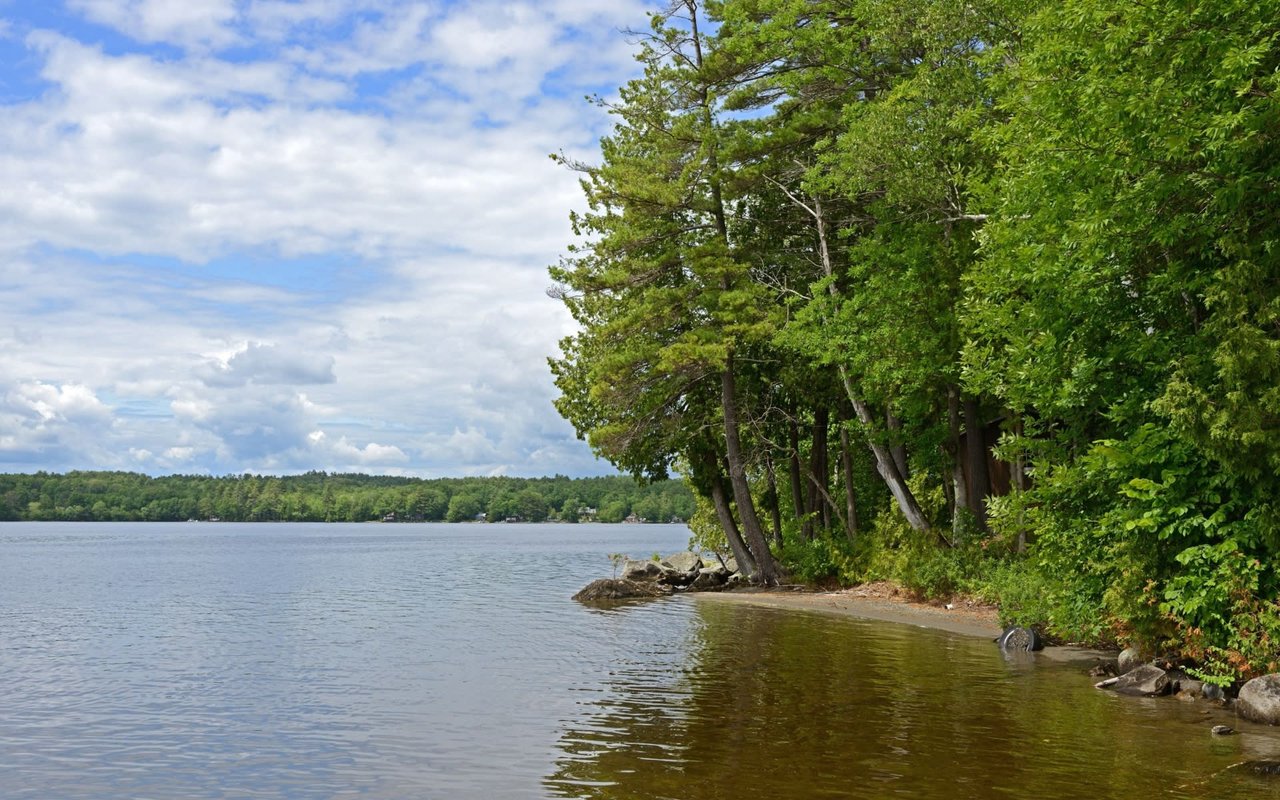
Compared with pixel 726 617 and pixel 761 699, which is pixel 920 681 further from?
pixel 726 617

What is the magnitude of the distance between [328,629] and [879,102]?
66.0 ft

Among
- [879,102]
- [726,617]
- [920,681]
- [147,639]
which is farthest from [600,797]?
[879,102]

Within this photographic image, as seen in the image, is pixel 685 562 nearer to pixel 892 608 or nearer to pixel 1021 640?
pixel 892 608

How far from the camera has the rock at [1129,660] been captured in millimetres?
16812

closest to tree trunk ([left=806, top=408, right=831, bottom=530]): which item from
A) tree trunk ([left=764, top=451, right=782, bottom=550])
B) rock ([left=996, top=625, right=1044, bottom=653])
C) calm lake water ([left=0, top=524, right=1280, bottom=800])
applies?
tree trunk ([left=764, top=451, right=782, bottom=550])

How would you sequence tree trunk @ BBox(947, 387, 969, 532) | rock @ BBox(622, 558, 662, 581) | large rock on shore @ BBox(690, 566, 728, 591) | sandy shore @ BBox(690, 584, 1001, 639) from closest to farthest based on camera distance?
sandy shore @ BBox(690, 584, 1001, 639) → tree trunk @ BBox(947, 387, 969, 532) → large rock on shore @ BBox(690, 566, 728, 591) → rock @ BBox(622, 558, 662, 581)

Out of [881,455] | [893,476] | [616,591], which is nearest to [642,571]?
[616,591]

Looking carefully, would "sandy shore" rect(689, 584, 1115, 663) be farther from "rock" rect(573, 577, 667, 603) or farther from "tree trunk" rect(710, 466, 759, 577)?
"rock" rect(573, 577, 667, 603)

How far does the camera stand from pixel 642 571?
39000mm

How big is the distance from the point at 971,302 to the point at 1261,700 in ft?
37.1

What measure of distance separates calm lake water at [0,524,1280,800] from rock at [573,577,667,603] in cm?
659

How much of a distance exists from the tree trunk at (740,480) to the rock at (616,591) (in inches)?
152

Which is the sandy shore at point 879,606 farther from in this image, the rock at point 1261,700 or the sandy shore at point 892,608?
the rock at point 1261,700

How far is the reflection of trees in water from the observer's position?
10.9 metres
